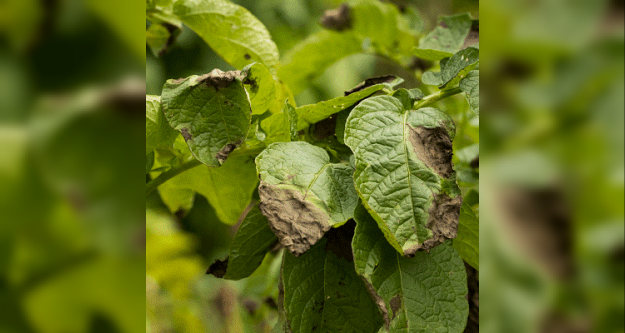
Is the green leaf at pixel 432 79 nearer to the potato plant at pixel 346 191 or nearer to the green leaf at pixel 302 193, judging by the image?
the potato plant at pixel 346 191

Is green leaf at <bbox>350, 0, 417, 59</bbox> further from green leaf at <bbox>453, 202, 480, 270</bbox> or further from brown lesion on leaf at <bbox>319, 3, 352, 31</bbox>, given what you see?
green leaf at <bbox>453, 202, 480, 270</bbox>

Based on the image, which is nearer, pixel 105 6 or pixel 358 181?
pixel 105 6

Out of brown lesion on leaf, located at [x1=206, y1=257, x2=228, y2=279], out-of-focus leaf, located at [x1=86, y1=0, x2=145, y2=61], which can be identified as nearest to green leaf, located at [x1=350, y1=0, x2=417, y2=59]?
brown lesion on leaf, located at [x1=206, y1=257, x2=228, y2=279]

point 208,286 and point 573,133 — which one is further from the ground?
point 573,133

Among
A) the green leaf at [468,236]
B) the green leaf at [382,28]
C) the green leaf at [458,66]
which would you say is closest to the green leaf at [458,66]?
the green leaf at [458,66]

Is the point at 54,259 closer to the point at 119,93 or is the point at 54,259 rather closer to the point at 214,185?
the point at 119,93

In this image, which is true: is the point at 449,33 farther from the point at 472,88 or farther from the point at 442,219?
the point at 442,219

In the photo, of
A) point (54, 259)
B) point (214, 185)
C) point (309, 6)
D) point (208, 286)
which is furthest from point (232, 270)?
point (309, 6)

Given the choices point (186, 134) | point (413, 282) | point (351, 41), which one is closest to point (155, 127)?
point (186, 134)
